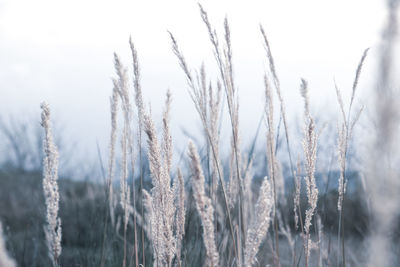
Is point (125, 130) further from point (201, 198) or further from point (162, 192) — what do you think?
point (201, 198)

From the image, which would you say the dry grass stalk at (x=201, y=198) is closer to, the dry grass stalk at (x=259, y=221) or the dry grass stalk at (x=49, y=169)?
the dry grass stalk at (x=259, y=221)

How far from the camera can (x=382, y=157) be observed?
573mm

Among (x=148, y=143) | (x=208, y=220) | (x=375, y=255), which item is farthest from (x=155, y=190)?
(x=375, y=255)

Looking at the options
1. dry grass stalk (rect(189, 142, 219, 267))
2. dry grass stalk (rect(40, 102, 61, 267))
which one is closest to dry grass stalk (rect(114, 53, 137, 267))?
dry grass stalk (rect(40, 102, 61, 267))

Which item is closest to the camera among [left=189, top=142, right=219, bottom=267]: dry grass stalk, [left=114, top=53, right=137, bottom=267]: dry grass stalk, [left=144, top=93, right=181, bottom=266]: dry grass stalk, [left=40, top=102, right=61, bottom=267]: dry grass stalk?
[left=189, top=142, right=219, bottom=267]: dry grass stalk

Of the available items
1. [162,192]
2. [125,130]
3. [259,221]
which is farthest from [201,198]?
[125,130]

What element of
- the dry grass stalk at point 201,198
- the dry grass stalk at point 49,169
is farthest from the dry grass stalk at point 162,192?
the dry grass stalk at point 49,169

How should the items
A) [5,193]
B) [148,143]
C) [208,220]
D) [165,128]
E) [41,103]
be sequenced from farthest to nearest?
1. [5,193]
2. [41,103]
3. [165,128]
4. [148,143]
5. [208,220]

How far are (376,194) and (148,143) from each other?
690 millimetres

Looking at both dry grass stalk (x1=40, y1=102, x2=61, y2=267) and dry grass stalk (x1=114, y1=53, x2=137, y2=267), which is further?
dry grass stalk (x1=114, y1=53, x2=137, y2=267)

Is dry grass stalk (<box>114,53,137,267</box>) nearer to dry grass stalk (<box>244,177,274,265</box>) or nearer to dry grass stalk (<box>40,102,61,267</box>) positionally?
dry grass stalk (<box>40,102,61,267</box>)

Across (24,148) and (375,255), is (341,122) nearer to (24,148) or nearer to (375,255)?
(375,255)

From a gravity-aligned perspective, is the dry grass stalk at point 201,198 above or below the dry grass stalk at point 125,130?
below

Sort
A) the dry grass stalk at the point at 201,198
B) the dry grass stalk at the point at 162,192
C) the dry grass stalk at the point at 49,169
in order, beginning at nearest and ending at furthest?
the dry grass stalk at the point at 201,198
the dry grass stalk at the point at 162,192
the dry grass stalk at the point at 49,169
